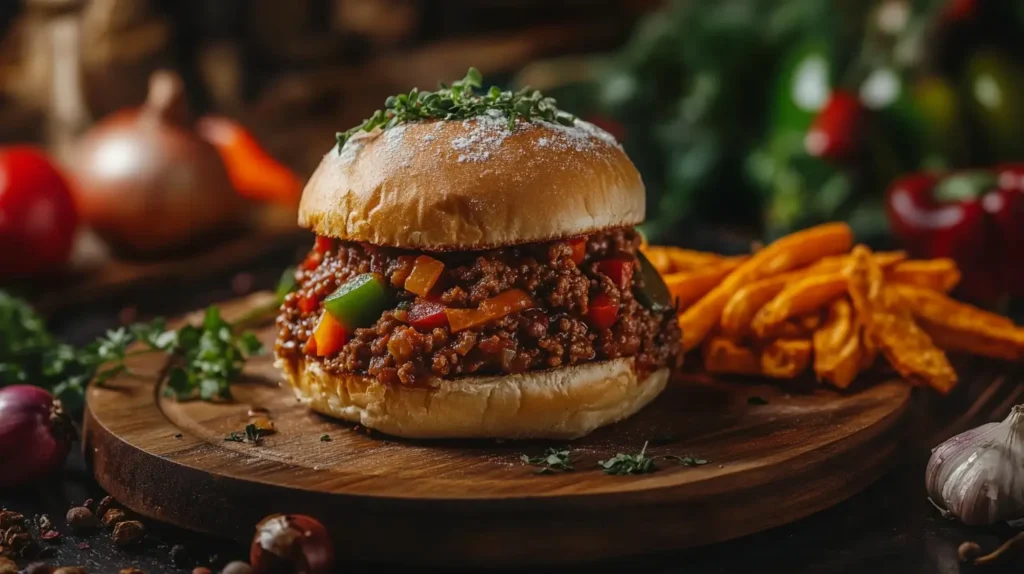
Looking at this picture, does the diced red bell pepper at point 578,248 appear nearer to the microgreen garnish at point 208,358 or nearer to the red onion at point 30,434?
the microgreen garnish at point 208,358

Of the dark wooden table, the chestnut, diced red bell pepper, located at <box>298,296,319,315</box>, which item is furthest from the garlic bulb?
diced red bell pepper, located at <box>298,296,319,315</box>

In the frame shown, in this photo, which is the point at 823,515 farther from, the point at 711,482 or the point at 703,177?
the point at 703,177

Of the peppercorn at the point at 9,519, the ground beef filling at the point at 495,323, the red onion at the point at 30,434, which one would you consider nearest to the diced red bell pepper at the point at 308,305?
the ground beef filling at the point at 495,323

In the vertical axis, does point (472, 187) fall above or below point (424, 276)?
above

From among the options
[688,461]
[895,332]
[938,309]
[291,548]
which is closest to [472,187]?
[688,461]

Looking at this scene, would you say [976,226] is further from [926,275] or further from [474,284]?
[474,284]

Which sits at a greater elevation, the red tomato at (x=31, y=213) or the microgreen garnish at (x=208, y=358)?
the red tomato at (x=31, y=213)

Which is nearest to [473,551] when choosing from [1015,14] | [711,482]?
[711,482]
